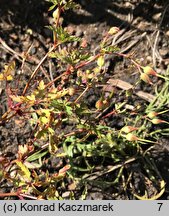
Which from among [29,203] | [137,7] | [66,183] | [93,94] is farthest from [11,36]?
[29,203]

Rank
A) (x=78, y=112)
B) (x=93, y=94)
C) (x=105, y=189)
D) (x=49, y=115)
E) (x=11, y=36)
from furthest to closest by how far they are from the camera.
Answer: (x=11, y=36), (x=93, y=94), (x=105, y=189), (x=78, y=112), (x=49, y=115)

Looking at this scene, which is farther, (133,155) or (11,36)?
Answer: (11,36)

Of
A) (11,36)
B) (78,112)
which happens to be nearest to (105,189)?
(78,112)

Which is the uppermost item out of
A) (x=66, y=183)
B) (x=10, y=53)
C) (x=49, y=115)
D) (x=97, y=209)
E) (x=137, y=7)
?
(x=137, y=7)

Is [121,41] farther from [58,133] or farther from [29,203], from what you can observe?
[29,203]

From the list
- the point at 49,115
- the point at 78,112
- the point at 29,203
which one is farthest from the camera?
the point at 29,203

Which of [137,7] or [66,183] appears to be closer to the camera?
[66,183]

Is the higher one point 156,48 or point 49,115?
point 156,48

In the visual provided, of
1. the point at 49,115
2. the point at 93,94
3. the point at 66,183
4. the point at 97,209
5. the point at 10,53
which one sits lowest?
the point at 97,209

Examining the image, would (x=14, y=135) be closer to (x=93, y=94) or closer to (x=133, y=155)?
(x=93, y=94)
